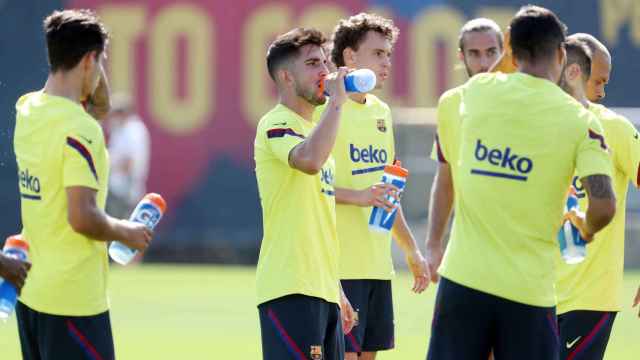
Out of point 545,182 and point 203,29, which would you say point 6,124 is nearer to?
point 203,29

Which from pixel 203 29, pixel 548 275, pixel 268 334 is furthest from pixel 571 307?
pixel 203 29

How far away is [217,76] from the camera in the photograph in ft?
69.4

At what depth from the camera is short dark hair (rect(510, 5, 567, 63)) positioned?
20.0ft

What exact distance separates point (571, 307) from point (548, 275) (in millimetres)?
1147

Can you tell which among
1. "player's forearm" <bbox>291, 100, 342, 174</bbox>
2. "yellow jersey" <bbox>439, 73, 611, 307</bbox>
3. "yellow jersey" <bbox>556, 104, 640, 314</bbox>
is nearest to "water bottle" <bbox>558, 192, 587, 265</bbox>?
"yellow jersey" <bbox>439, 73, 611, 307</bbox>

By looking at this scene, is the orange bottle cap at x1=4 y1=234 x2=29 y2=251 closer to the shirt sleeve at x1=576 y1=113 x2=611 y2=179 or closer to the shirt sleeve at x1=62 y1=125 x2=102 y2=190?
the shirt sleeve at x1=62 y1=125 x2=102 y2=190

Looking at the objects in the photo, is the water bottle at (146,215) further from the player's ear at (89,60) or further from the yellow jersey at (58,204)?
the player's ear at (89,60)

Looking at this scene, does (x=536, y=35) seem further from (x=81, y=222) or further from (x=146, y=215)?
(x=81, y=222)

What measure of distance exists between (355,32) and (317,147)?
73.9 inches

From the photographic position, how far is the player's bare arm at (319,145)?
6520 millimetres

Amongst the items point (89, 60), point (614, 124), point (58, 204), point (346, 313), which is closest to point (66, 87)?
point (89, 60)

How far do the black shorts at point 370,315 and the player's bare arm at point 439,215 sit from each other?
0.54m

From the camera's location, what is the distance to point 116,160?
20.3 metres

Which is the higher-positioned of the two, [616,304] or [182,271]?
[616,304]
